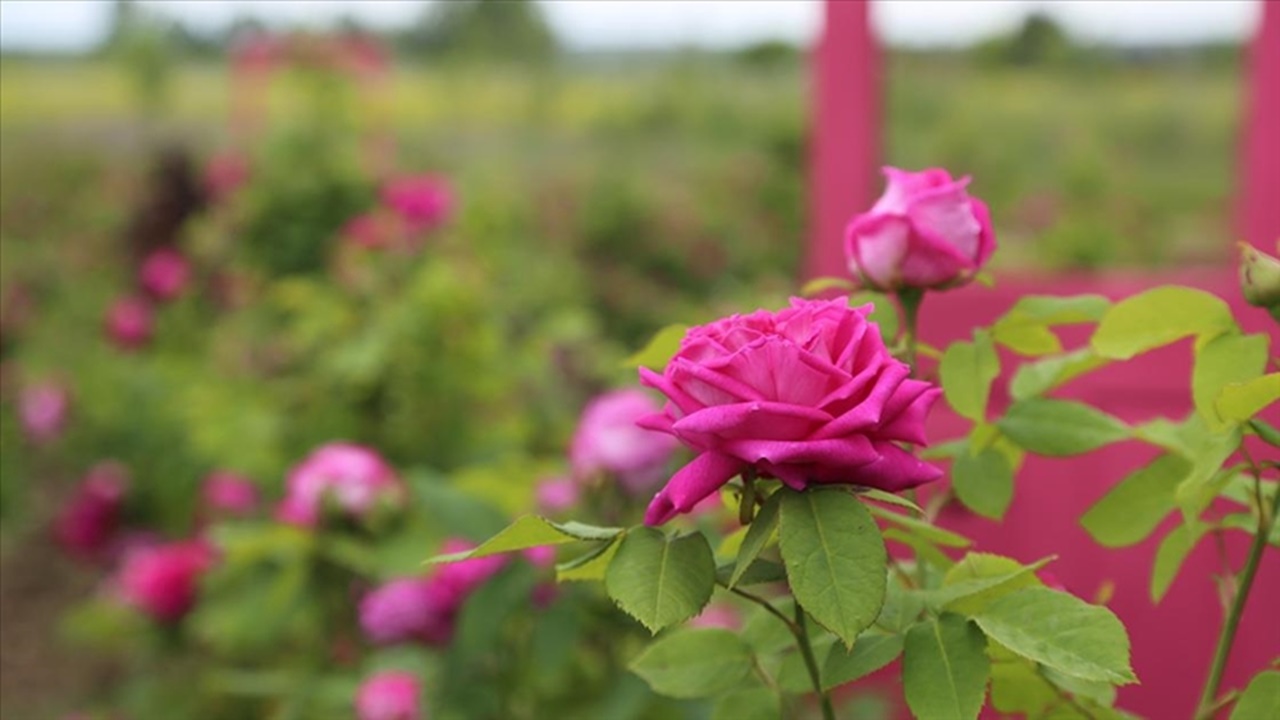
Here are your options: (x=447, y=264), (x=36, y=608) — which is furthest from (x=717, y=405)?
(x=36, y=608)

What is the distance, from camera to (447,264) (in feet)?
8.27

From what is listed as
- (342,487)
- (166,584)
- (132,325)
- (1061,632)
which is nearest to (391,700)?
(342,487)

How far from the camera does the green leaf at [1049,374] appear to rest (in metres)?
0.88

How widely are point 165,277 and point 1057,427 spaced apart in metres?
3.45

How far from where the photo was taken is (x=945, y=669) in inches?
25.8

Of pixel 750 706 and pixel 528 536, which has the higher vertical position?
pixel 528 536

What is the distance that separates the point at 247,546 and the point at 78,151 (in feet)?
22.8

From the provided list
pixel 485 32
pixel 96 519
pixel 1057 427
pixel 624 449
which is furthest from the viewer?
pixel 485 32

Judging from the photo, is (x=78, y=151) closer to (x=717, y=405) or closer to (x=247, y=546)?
(x=247, y=546)

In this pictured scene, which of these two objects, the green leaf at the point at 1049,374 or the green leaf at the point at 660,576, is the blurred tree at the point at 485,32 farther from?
the green leaf at the point at 660,576

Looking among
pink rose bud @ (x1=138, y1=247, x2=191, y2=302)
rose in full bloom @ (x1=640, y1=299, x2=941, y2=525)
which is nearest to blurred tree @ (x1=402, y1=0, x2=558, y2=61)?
pink rose bud @ (x1=138, y1=247, x2=191, y2=302)

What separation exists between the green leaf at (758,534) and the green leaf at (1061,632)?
0.09m

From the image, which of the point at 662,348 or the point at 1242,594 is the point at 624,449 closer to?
the point at 662,348

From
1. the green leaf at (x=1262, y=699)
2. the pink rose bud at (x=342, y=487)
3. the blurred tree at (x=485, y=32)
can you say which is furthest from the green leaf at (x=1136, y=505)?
the blurred tree at (x=485, y=32)
